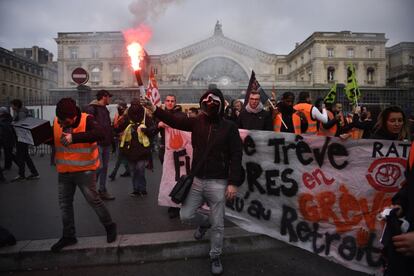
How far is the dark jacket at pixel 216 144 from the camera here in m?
3.14

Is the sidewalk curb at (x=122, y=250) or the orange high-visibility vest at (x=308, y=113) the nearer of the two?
the sidewalk curb at (x=122, y=250)

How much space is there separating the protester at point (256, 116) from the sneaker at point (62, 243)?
9.78 feet

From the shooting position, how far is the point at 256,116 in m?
4.92

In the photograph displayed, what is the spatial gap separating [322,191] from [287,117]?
2.18 m

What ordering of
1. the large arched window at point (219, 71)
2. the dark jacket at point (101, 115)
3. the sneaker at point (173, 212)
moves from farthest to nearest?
the large arched window at point (219, 71) → the dark jacket at point (101, 115) → the sneaker at point (173, 212)

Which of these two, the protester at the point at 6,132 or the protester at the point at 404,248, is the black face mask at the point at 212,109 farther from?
the protester at the point at 6,132

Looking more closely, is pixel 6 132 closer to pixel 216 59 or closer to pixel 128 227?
pixel 128 227

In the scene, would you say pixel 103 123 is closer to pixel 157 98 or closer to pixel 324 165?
pixel 157 98

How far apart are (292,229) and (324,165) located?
869mm

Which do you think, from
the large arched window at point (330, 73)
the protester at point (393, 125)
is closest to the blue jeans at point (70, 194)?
the protester at point (393, 125)

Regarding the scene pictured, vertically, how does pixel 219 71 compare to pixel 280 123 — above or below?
above

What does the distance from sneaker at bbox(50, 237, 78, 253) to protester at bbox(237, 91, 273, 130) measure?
298 centimetres

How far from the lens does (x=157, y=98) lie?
3.55 meters

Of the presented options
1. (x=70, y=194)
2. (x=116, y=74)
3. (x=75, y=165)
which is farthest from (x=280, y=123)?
(x=116, y=74)
